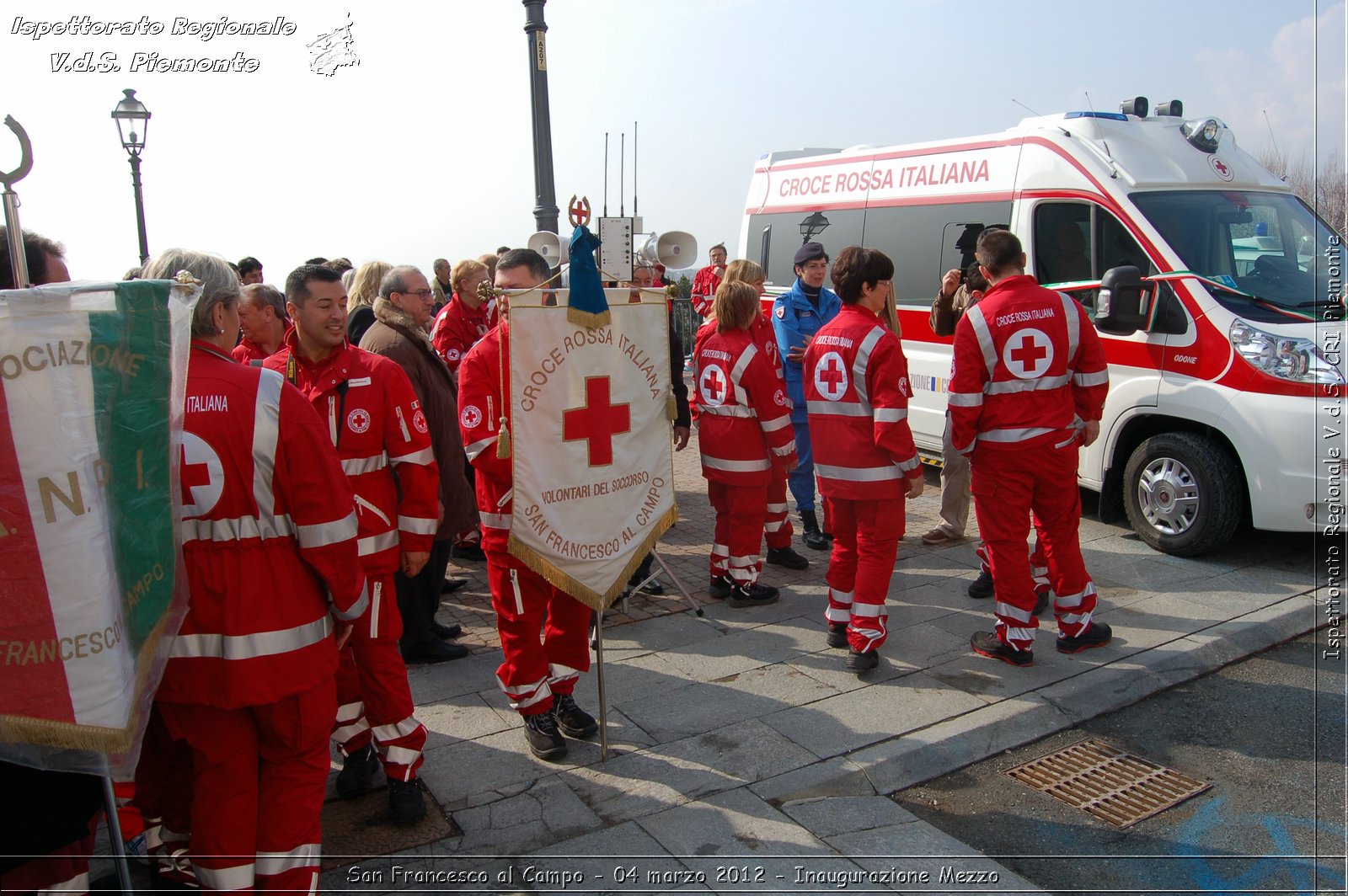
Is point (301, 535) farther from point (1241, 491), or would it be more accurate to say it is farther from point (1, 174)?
point (1241, 491)

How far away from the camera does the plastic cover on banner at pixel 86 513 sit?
219 cm

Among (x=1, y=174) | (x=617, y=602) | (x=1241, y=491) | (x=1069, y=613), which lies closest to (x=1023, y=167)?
(x=1241, y=491)

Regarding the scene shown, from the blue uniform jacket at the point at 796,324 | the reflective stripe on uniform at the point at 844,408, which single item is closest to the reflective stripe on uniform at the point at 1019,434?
the reflective stripe on uniform at the point at 844,408

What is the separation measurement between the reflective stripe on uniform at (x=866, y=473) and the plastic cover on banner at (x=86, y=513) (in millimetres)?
3279

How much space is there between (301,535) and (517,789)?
162 centimetres

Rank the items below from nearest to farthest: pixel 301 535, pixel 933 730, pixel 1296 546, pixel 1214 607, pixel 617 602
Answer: pixel 301 535
pixel 933 730
pixel 1214 607
pixel 617 602
pixel 1296 546

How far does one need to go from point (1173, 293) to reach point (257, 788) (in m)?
6.35

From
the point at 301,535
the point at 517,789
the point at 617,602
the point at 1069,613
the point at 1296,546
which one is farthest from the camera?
the point at 1296,546

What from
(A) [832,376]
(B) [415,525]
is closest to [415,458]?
(B) [415,525]

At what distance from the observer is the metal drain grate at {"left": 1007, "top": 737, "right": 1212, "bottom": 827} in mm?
3779

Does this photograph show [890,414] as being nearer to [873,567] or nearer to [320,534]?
[873,567]

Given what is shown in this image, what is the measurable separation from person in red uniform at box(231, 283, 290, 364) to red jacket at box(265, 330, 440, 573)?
0.75 metres

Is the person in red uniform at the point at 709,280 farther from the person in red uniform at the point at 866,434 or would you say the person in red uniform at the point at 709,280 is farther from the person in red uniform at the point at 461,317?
the person in red uniform at the point at 866,434

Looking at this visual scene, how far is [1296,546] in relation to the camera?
6.75 meters
